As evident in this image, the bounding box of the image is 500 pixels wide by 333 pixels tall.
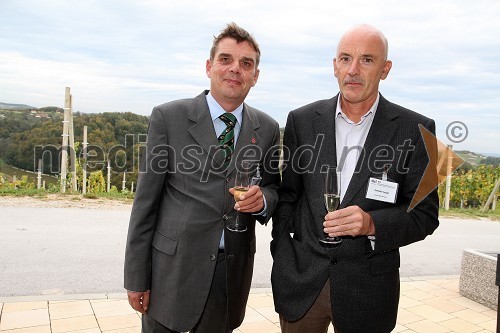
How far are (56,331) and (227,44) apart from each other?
2.85m

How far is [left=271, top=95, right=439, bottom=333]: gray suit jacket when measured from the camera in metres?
2.28

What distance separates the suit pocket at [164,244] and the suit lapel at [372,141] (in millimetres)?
947

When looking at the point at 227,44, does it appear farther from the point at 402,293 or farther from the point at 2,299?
the point at 402,293

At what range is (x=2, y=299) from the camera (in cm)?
453

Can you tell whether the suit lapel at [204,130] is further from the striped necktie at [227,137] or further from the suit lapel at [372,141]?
the suit lapel at [372,141]

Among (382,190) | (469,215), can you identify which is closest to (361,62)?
(382,190)

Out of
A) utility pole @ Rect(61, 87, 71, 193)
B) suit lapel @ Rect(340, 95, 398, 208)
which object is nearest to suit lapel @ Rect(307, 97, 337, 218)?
suit lapel @ Rect(340, 95, 398, 208)

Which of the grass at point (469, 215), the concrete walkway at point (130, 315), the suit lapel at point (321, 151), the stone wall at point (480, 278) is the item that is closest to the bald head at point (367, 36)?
the suit lapel at point (321, 151)

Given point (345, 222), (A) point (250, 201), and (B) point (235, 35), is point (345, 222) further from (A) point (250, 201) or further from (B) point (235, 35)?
(B) point (235, 35)

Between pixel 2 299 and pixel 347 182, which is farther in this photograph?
pixel 2 299

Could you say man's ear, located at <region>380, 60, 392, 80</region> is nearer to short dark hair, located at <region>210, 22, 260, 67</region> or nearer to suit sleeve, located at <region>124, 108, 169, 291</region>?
short dark hair, located at <region>210, 22, 260, 67</region>

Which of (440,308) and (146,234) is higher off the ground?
(146,234)

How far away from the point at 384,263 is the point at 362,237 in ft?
0.60

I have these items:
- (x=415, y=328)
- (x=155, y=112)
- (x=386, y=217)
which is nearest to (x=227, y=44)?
(x=155, y=112)
